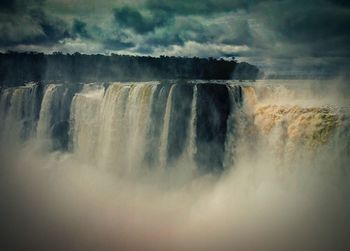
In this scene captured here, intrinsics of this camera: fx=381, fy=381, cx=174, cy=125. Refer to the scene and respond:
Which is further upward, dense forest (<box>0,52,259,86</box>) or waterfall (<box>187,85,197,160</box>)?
dense forest (<box>0,52,259,86</box>)

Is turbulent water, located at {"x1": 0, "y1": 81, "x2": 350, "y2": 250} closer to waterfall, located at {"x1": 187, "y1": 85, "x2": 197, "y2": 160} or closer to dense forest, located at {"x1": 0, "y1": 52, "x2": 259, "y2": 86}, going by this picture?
waterfall, located at {"x1": 187, "y1": 85, "x2": 197, "y2": 160}

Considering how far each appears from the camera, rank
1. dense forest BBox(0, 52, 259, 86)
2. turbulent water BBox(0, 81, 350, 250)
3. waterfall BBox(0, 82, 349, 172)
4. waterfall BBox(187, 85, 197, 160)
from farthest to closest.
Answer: dense forest BBox(0, 52, 259, 86) < waterfall BBox(187, 85, 197, 160) < waterfall BBox(0, 82, 349, 172) < turbulent water BBox(0, 81, 350, 250)

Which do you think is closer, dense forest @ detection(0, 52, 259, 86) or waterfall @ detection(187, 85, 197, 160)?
waterfall @ detection(187, 85, 197, 160)

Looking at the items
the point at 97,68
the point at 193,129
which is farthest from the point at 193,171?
the point at 97,68

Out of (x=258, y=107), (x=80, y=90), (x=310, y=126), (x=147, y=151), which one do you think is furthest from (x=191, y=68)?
(x=310, y=126)

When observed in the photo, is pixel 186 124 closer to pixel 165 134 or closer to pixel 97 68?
pixel 165 134

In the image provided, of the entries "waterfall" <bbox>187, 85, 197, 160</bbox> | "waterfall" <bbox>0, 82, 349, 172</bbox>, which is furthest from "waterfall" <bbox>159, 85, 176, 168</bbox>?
"waterfall" <bbox>187, 85, 197, 160</bbox>
